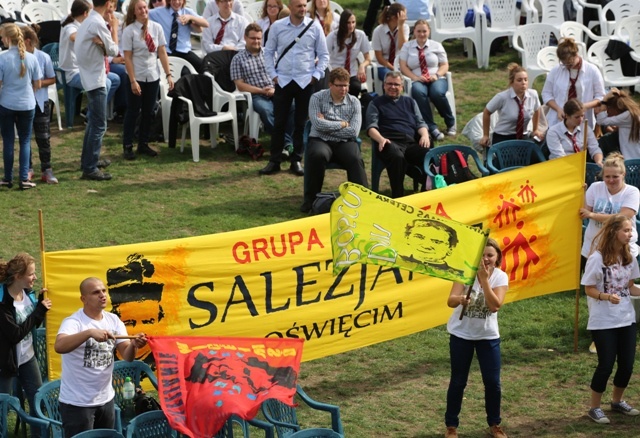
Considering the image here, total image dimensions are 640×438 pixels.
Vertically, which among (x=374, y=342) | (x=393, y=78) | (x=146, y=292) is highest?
(x=393, y=78)

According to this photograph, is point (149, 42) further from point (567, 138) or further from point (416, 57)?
point (567, 138)

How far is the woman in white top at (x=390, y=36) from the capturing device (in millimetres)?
17703

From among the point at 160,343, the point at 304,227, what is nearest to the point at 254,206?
the point at 304,227

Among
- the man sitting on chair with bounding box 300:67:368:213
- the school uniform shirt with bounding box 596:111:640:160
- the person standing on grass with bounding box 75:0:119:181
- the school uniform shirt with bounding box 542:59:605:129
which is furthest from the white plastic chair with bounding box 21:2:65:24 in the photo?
the school uniform shirt with bounding box 596:111:640:160

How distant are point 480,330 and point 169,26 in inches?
361

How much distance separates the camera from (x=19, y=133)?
14633mm

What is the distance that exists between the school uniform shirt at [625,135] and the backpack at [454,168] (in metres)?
1.68

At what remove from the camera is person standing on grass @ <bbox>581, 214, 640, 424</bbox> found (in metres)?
10.2

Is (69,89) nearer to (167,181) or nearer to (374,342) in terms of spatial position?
(167,181)

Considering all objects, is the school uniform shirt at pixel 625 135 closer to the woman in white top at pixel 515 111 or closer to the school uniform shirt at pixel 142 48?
the woman in white top at pixel 515 111

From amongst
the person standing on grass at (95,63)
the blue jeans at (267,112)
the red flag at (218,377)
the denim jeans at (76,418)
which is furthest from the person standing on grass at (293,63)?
the denim jeans at (76,418)

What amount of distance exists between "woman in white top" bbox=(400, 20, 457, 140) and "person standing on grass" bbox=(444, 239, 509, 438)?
23.9ft

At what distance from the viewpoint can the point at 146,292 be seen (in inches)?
392

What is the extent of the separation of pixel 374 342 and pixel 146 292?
207 centimetres
